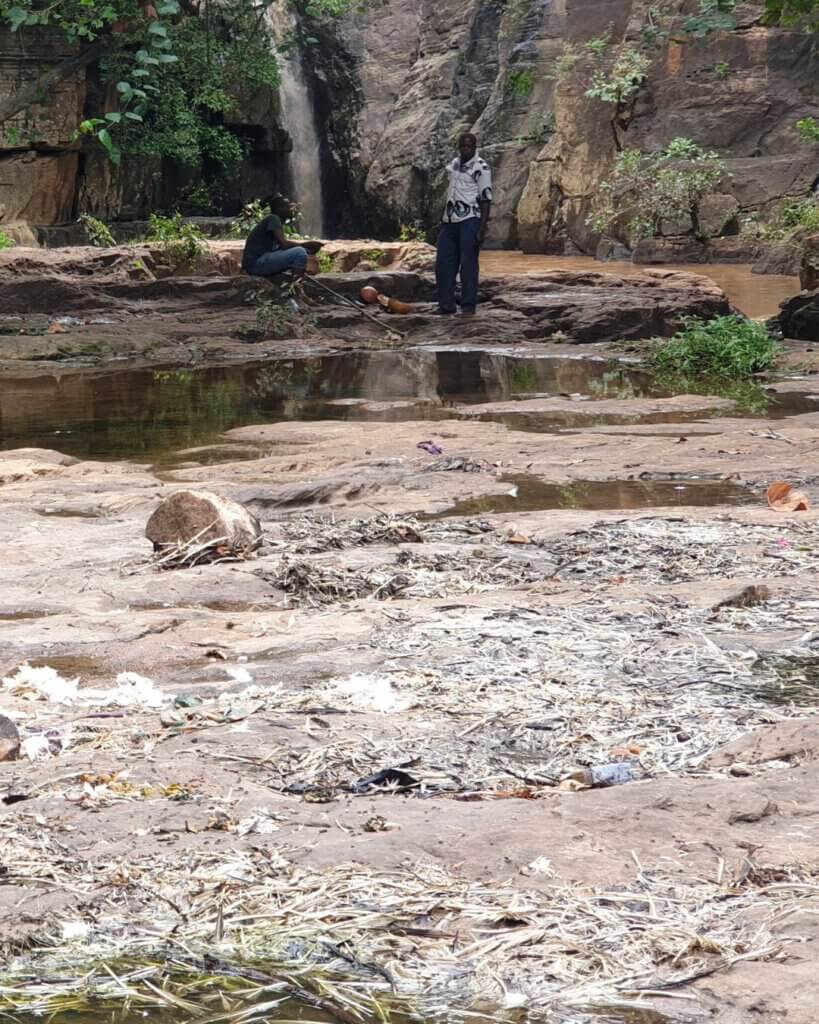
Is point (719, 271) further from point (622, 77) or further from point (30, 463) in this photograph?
point (30, 463)

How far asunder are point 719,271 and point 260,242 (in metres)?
9.73

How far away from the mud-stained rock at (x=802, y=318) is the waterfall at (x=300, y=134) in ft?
58.4

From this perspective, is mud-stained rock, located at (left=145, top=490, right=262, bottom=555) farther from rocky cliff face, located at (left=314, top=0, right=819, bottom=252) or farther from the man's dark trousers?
rocky cliff face, located at (left=314, top=0, right=819, bottom=252)

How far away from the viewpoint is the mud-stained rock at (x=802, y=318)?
14805mm

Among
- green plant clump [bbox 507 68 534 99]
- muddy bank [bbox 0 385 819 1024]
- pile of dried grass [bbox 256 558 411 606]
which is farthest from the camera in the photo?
green plant clump [bbox 507 68 534 99]

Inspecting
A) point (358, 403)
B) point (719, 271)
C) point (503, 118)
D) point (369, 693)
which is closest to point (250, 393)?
point (358, 403)

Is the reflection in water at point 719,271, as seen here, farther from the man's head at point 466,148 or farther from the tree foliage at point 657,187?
the man's head at point 466,148

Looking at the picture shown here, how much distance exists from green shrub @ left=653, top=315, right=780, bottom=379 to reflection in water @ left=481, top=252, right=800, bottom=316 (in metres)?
3.69

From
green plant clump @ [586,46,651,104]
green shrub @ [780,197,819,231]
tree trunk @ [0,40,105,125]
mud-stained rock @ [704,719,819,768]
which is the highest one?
green plant clump @ [586,46,651,104]

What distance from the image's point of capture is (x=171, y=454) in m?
9.70

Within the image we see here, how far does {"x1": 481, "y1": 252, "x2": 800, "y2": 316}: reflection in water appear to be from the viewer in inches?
741

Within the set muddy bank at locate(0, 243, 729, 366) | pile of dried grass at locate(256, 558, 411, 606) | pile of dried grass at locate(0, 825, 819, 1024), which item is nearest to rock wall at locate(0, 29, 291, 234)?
muddy bank at locate(0, 243, 729, 366)

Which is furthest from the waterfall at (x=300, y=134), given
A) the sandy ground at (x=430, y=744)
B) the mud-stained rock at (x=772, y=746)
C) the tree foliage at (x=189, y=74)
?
the mud-stained rock at (x=772, y=746)

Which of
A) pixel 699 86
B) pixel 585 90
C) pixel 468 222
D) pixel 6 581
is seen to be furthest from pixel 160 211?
pixel 6 581
